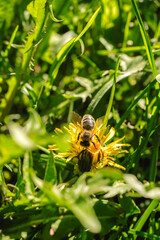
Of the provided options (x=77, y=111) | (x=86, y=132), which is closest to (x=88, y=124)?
(x=86, y=132)

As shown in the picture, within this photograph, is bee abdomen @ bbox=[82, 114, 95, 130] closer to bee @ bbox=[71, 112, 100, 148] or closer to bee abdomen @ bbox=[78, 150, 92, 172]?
bee @ bbox=[71, 112, 100, 148]

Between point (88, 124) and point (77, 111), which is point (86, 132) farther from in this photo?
point (77, 111)

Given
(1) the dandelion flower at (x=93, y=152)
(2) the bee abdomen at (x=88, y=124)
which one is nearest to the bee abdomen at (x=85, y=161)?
(1) the dandelion flower at (x=93, y=152)

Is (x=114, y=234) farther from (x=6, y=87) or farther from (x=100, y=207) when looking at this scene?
(x=6, y=87)

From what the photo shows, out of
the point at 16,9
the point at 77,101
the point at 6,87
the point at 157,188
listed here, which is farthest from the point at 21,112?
the point at 157,188

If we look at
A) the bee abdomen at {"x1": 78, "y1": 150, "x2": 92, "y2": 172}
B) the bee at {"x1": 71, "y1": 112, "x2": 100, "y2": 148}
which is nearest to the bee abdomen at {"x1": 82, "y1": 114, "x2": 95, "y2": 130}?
the bee at {"x1": 71, "y1": 112, "x2": 100, "y2": 148}

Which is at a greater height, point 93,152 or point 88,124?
point 88,124
